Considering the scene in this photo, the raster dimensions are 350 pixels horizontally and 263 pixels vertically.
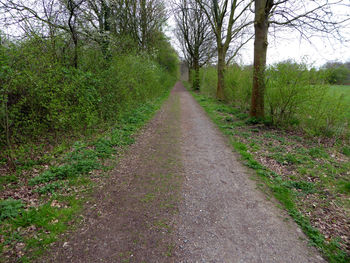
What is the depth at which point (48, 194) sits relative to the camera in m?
3.25

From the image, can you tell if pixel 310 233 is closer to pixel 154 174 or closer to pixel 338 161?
pixel 154 174

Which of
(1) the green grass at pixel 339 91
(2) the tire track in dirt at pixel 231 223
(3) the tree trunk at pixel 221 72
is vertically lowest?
(2) the tire track in dirt at pixel 231 223

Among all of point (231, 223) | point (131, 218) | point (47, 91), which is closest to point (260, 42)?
point (231, 223)

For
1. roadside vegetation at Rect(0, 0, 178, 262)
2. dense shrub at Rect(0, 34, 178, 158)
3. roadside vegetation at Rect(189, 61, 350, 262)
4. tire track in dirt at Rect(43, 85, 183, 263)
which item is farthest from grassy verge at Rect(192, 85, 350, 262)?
dense shrub at Rect(0, 34, 178, 158)

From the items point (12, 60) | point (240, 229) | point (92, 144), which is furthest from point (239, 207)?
point (12, 60)

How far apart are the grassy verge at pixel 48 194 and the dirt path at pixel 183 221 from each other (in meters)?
0.30

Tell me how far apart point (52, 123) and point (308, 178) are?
21.3ft

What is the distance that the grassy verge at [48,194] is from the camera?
2.31 meters

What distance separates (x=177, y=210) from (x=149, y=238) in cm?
67

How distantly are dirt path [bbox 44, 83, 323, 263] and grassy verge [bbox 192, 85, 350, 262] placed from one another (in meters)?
0.29

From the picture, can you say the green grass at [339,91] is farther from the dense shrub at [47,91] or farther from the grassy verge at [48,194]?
the dense shrub at [47,91]

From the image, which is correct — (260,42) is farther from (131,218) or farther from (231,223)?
(131,218)

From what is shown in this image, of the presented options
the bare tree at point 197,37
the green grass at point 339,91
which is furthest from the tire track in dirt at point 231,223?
the bare tree at point 197,37

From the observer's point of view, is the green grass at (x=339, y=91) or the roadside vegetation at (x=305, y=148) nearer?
the roadside vegetation at (x=305, y=148)
